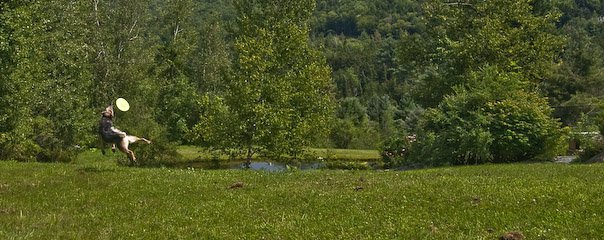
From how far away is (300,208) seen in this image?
15938 millimetres

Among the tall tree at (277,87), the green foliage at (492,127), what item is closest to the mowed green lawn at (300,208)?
the green foliage at (492,127)

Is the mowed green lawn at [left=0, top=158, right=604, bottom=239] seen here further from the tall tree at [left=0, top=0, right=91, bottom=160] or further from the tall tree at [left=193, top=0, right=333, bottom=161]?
the tall tree at [left=0, top=0, right=91, bottom=160]

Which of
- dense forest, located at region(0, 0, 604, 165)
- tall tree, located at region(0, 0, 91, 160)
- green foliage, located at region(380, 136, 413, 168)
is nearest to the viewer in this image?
dense forest, located at region(0, 0, 604, 165)

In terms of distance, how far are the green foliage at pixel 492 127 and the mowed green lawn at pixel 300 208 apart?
1255 centimetres

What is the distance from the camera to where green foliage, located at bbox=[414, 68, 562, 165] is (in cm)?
3309

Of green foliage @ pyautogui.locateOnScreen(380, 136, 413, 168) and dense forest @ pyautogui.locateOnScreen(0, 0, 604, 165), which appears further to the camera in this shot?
green foliage @ pyautogui.locateOnScreen(380, 136, 413, 168)

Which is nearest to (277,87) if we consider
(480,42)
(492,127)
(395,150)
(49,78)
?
(395,150)

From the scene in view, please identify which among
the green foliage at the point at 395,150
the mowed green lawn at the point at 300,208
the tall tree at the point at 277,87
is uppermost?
the tall tree at the point at 277,87

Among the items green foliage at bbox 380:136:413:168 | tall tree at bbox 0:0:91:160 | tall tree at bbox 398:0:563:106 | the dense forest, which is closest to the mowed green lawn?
the dense forest

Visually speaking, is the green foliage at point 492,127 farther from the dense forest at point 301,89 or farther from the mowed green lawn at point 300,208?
the mowed green lawn at point 300,208

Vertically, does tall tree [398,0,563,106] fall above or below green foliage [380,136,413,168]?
above

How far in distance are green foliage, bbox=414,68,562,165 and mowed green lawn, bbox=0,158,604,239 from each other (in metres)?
12.6

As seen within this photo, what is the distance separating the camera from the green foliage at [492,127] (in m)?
33.1

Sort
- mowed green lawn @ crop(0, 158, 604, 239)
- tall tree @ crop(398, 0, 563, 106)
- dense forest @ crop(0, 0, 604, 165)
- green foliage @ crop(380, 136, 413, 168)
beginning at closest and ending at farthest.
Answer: mowed green lawn @ crop(0, 158, 604, 239), dense forest @ crop(0, 0, 604, 165), green foliage @ crop(380, 136, 413, 168), tall tree @ crop(398, 0, 563, 106)
